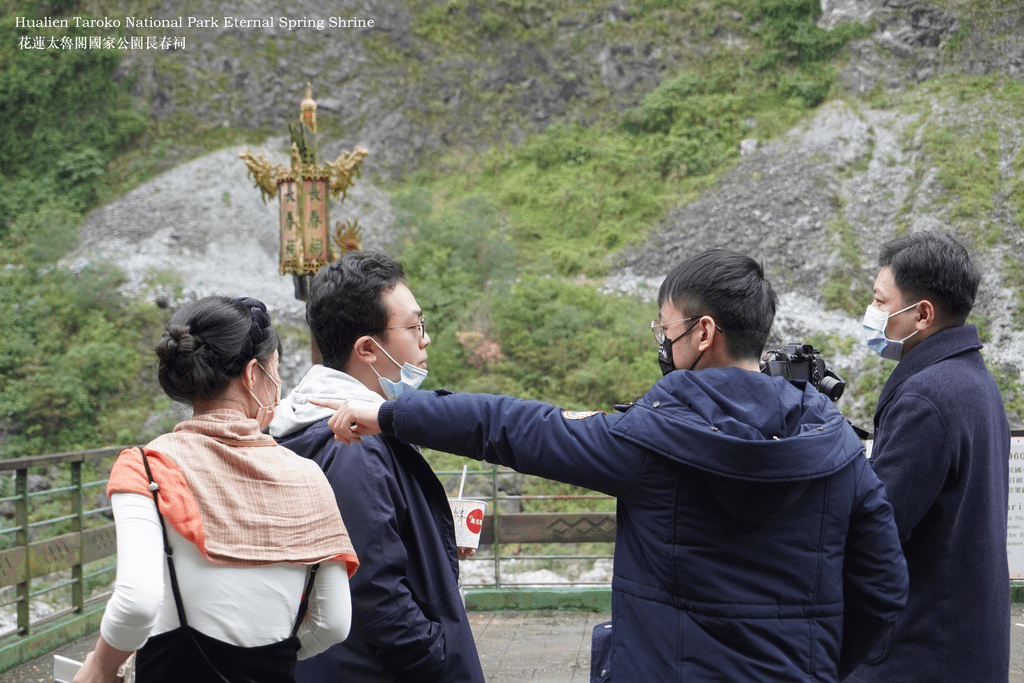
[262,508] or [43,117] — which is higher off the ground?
[43,117]

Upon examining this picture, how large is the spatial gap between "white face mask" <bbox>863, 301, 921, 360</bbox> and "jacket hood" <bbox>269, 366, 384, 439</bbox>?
126cm

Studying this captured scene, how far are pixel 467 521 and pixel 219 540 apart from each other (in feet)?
2.39

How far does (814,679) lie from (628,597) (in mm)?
317

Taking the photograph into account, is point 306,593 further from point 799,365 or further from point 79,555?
point 79,555

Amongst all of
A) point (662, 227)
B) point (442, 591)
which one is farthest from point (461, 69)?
point (442, 591)

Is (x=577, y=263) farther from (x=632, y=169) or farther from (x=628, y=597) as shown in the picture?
(x=628, y=597)

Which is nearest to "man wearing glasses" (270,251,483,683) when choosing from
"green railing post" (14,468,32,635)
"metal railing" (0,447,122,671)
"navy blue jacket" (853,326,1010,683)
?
"navy blue jacket" (853,326,1010,683)

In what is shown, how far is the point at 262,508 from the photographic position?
1233mm

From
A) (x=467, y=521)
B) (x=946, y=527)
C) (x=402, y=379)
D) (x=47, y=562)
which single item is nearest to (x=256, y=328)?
(x=402, y=379)

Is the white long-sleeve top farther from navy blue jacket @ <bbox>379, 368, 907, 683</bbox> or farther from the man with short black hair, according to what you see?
the man with short black hair

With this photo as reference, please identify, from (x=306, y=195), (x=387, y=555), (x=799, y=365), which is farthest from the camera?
(x=306, y=195)

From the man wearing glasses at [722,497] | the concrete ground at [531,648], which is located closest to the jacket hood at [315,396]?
the man wearing glasses at [722,497]

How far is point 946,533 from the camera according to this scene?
1.64 meters

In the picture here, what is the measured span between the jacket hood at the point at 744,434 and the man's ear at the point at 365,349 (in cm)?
65
